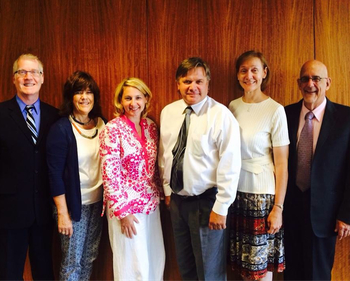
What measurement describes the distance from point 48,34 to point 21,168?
1120 mm

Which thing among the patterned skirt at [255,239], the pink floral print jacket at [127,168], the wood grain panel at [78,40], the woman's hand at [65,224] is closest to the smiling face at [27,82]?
the wood grain panel at [78,40]

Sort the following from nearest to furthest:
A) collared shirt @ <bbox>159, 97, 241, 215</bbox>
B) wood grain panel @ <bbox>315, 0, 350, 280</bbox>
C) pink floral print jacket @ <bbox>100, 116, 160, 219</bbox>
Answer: collared shirt @ <bbox>159, 97, 241, 215</bbox>, pink floral print jacket @ <bbox>100, 116, 160, 219</bbox>, wood grain panel @ <bbox>315, 0, 350, 280</bbox>

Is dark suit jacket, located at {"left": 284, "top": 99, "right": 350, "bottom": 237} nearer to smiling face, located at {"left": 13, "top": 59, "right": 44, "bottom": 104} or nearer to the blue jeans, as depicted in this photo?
the blue jeans

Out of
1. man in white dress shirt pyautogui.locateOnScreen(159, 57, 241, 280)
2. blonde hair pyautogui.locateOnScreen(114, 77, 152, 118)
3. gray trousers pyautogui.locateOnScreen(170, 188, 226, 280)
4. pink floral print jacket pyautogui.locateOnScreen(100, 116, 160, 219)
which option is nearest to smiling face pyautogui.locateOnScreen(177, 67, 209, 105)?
man in white dress shirt pyautogui.locateOnScreen(159, 57, 241, 280)

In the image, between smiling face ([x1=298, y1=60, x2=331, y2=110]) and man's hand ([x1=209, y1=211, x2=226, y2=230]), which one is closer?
man's hand ([x1=209, y1=211, x2=226, y2=230])

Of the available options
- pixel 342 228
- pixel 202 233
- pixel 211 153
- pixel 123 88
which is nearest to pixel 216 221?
pixel 202 233

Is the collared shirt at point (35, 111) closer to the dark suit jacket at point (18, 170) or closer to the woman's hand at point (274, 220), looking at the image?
the dark suit jacket at point (18, 170)

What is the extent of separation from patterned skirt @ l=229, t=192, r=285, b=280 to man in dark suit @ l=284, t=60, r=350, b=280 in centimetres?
20

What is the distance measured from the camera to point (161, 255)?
2.01 m

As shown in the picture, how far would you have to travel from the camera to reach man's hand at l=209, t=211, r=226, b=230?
1684 mm

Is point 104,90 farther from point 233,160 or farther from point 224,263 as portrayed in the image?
point 224,263

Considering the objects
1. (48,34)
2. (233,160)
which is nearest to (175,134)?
(233,160)

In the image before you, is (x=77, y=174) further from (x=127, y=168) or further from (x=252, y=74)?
(x=252, y=74)

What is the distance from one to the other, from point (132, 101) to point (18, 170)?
2.79ft
